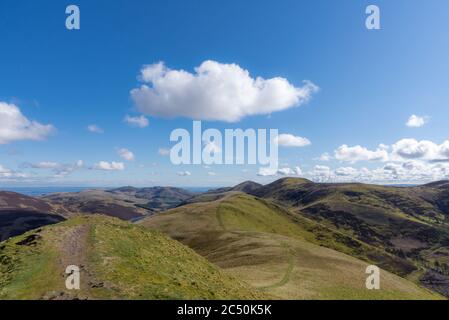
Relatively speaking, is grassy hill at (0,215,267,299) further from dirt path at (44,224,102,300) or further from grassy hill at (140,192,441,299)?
grassy hill at (140,192,441,299)

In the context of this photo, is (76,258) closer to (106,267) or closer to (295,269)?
(106,267)

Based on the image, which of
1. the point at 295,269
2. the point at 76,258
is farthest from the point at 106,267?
the point at 295,269

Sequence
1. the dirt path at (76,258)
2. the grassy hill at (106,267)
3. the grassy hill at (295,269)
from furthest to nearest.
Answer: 1. the grassy hill at (295,269)
2. the grassy hill at (106,267)
3. the dirt path at (76,258)

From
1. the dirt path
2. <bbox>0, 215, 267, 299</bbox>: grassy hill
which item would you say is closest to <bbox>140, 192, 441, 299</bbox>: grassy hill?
<bbox>0, 215, 267, 299</bbox>: grassy hill

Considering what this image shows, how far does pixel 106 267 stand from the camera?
3512cm

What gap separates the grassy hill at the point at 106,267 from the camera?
1183 inches

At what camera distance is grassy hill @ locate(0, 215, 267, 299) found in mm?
30047

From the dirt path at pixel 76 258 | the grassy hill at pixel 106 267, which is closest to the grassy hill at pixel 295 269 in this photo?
the grassy hill at pixel 106 267

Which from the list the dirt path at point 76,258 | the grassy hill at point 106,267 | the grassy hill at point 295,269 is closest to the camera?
the dirt path at point 76,258

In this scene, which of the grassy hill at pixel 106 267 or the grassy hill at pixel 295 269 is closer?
the grassy hill at pixel 106 267

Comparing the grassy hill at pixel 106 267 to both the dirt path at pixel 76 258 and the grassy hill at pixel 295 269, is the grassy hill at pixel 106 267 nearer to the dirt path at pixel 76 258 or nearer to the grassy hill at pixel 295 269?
the dirt path at pixel 76 258

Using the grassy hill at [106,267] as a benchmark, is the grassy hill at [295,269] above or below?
below
